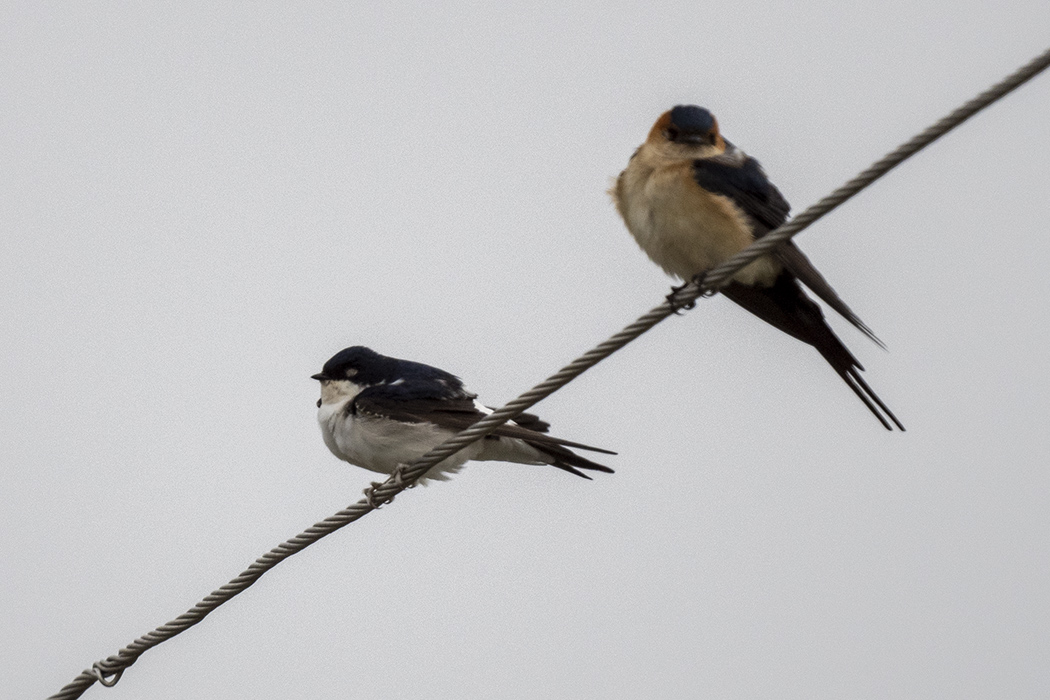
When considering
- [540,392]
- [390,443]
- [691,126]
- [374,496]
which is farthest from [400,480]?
[691,126]

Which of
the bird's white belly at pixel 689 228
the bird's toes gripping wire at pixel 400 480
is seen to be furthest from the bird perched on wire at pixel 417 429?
the bird's white belly at pixel 689 228

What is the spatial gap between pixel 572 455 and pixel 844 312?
159 cm

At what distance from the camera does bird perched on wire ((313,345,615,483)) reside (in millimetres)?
5984

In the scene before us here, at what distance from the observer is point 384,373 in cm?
662

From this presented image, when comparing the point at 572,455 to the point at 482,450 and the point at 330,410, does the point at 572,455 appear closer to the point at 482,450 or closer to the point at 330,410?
the point at 482,450

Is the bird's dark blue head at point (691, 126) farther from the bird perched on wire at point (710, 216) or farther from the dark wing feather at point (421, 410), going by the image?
the dark wing feather at point (421, 410)

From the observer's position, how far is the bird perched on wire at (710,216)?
531cm

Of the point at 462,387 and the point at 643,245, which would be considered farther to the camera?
the point at 462,387

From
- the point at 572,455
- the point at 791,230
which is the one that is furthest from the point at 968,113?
the point at 572,455

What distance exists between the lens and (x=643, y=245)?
5.52 meters

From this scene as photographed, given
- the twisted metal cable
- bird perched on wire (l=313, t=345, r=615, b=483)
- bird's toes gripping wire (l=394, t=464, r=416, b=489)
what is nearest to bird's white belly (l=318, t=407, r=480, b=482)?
bird perched on wire (l=313, t=345, r=615, b=483)

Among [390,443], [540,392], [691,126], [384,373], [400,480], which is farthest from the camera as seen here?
[384,373]

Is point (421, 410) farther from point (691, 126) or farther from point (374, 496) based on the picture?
point (691, 126)

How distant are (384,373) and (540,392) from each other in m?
2.63
